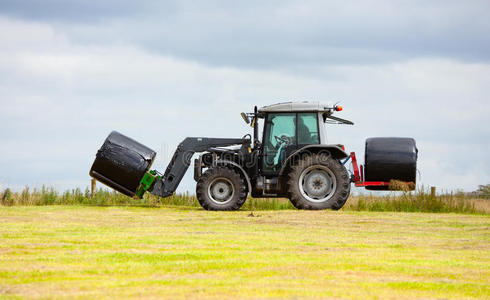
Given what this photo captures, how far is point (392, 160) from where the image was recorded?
1441 cm

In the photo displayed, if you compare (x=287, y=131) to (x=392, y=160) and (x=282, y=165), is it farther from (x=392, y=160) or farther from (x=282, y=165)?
(x=392, y=160)

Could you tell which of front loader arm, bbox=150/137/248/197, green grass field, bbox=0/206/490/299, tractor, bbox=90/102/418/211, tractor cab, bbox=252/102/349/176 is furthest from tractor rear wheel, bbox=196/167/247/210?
green grass field, bbox=0/206/490/299

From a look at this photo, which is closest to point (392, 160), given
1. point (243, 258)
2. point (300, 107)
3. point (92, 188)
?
point (300, 107)

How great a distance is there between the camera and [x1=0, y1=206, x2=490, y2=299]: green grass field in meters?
5.55

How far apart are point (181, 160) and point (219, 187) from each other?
4.89ft

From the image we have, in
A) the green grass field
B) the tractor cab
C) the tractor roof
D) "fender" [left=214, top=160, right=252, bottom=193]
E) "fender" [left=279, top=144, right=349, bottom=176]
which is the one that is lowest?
the green grass field

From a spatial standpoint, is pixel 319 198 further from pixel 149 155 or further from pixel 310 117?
pixel 149 155

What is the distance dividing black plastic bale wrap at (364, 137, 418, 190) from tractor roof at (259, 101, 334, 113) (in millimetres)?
1574

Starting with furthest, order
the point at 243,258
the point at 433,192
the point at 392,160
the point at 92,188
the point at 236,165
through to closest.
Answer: the point at 92,188
the point at 433,192
the point at 392,160
the point at 236,165
the point at 243,258

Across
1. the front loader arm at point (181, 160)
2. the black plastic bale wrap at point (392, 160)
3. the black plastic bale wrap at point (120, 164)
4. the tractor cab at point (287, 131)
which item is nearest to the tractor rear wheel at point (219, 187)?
the tractor cab at point (287, 131)

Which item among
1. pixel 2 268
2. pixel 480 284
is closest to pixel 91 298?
pixel 2 268

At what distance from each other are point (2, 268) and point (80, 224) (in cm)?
450

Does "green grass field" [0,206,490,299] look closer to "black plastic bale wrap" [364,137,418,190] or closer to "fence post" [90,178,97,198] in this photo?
"black plastic bale wrap" [364,137,418,190]

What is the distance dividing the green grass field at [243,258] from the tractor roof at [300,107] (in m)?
3.27
